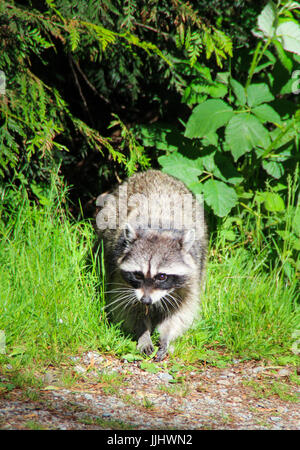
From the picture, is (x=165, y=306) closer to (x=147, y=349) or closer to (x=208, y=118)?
(x=147, y=349)

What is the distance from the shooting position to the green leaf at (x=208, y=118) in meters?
4.39

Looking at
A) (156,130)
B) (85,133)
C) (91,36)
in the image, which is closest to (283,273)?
(156,130)

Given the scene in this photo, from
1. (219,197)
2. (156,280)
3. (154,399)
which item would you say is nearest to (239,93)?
(219,197)

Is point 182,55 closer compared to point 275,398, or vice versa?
point 275,398

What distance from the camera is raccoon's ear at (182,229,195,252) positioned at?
389 cm

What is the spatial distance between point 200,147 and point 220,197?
587mm

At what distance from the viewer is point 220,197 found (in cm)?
456

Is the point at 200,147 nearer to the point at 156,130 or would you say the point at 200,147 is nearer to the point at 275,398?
the point at 156,130

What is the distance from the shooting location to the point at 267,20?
4.30m

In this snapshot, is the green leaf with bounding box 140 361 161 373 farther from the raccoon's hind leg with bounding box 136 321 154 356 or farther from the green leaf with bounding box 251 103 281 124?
the green leaf with bounding box 251 103 281 124

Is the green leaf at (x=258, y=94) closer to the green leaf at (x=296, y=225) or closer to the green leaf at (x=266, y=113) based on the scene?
the green leaf at (x=266, y=113)

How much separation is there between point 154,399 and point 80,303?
103cm

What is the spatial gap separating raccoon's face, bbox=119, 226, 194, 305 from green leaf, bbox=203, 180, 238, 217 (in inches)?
26.1
